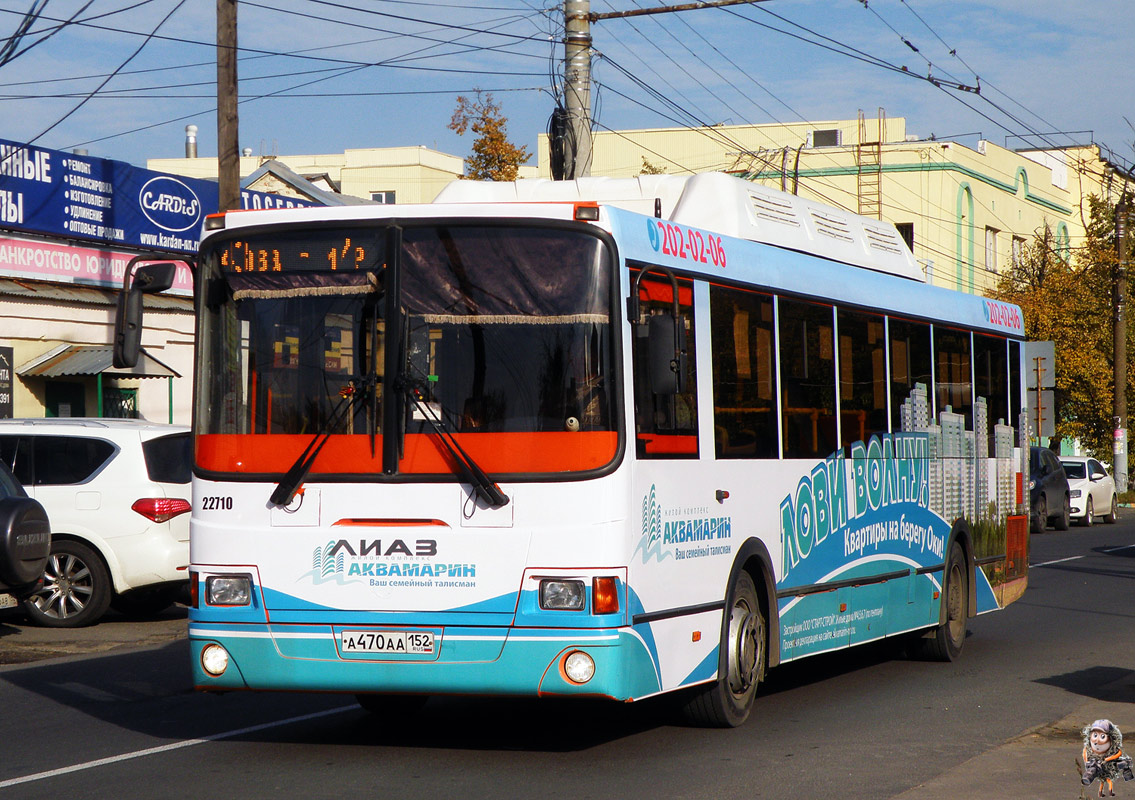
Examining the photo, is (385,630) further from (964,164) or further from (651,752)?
(964,164)

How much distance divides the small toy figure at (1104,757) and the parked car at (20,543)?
8.40m

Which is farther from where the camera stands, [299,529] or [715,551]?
[715,551]

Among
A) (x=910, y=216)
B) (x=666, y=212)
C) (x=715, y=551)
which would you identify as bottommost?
(x=715, y=551)

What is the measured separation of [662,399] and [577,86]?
10.4 meters

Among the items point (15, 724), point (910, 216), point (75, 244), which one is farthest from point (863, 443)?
point (910, 216)

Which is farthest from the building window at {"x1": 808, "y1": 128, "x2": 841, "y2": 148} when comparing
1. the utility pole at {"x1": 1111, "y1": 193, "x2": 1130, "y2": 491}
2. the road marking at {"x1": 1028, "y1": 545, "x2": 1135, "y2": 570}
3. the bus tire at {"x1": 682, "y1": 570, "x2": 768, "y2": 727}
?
the bus tire at {"x1": 682, "y1": 570, "x2": 768, "y2": 727}

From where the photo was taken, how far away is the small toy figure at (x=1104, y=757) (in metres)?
6.27

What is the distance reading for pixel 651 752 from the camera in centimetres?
823

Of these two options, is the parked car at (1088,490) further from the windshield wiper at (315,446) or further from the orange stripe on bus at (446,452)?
the windshield wiper at (315,446)

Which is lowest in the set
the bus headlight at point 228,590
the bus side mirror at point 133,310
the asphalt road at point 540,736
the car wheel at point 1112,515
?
the car wheel at point 1112,515

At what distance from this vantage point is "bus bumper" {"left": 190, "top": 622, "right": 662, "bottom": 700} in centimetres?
737

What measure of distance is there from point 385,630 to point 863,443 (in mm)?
4504

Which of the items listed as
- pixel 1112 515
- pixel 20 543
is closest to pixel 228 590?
pixel 20 543

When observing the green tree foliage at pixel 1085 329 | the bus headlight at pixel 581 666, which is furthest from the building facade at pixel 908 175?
the bus headlight at pixel 581 666
